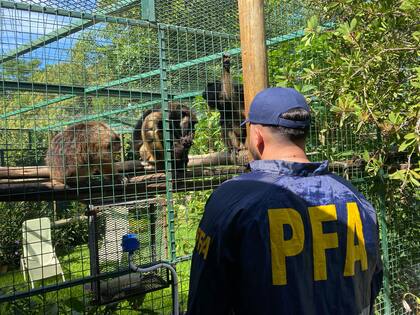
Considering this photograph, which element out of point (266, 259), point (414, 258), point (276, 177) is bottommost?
point (414, 258)

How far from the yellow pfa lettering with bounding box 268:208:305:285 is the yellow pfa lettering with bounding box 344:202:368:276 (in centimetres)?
28

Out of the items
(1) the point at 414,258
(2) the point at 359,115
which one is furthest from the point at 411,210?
(2) the point at 359,115

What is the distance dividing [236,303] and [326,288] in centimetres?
36

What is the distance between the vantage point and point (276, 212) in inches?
61.8

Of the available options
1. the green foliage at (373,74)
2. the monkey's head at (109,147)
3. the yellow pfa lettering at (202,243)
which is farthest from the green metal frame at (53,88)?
the yellow pfa lettering at (202,243)

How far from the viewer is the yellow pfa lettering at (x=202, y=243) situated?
1604 mm

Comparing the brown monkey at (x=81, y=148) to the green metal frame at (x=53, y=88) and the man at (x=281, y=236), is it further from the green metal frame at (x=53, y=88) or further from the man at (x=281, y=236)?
the man at (x=281, y=236)

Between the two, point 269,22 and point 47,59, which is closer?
point 47,59

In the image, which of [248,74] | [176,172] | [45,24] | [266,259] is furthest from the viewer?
[176,172]

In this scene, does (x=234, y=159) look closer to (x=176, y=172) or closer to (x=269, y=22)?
(x=176, y=172)

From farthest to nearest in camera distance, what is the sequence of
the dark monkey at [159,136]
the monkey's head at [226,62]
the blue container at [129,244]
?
the dark monkey at [159,136] → the monkey's head at [226,62] → the blue container at [129,244]

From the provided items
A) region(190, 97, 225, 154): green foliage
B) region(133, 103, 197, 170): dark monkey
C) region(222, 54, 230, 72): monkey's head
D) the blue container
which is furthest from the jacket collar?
region(190, 97, 225, 154): green foliage

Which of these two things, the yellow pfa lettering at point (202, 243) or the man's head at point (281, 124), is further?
the man's head at point (281, 124)

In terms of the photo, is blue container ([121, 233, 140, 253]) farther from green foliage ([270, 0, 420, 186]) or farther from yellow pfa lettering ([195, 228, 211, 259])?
green foliage ([270, 0, 420, 186])
